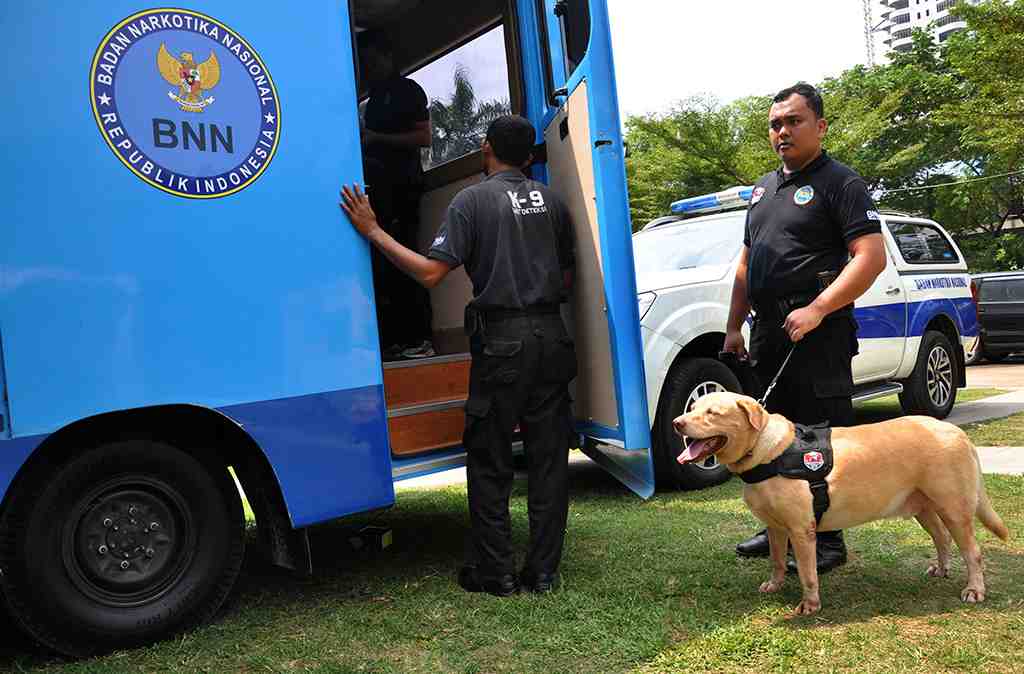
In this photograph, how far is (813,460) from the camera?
333 cm

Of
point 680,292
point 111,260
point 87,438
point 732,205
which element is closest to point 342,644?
point 87,438

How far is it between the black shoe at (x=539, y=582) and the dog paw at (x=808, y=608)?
1.03 metres

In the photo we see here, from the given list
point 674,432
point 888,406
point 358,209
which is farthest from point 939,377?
point 358,209

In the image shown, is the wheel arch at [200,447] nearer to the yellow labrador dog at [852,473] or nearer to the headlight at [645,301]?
the yellow labrador dog at [852,473]

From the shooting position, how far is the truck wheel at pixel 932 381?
8.12 metres

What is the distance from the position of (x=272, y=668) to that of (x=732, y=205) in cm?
569

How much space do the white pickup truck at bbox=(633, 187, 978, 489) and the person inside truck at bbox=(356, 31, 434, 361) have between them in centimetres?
155

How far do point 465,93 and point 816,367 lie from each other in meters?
2.82

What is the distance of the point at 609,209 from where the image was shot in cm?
380

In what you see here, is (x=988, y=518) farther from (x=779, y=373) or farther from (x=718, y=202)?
(x=718, y=202)

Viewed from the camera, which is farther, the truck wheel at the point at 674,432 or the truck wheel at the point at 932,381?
the truck wheel at the point at 932,381

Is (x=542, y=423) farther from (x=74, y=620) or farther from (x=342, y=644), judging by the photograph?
(x=74, y=620)

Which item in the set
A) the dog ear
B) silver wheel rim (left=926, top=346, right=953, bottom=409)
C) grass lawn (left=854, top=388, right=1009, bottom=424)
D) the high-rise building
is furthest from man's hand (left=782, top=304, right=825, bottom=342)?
the high-rise building

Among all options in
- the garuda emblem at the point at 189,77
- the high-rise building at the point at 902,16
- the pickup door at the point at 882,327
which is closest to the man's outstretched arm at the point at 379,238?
the garuda emblem at the point at 189,77
